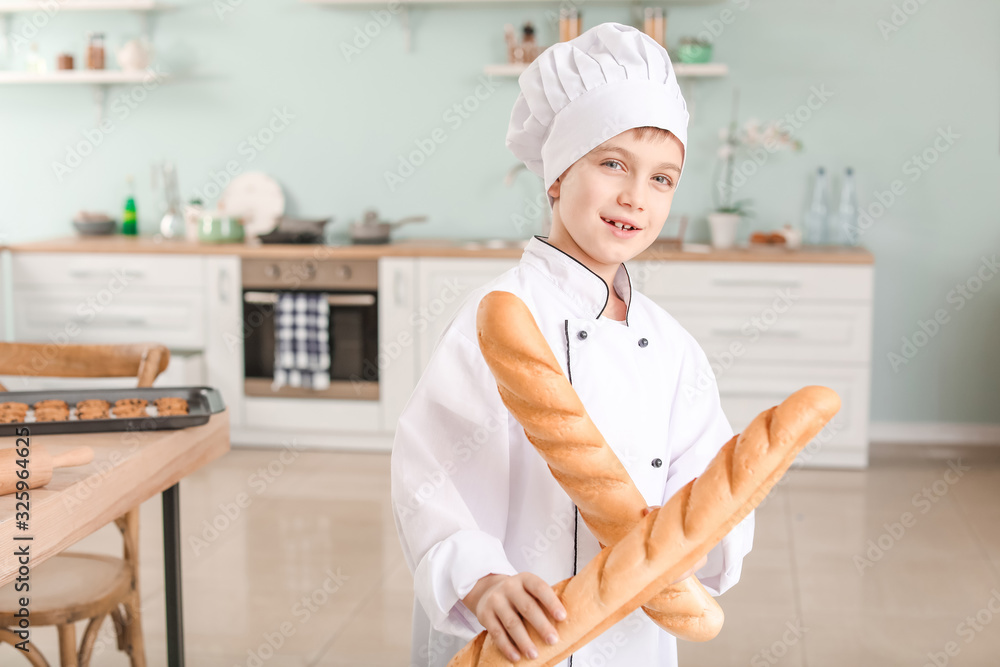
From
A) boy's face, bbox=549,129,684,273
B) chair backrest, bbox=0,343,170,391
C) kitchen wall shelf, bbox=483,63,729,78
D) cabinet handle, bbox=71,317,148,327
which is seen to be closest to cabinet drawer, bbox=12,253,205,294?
cabinet handle, bbox=71,317,148,327

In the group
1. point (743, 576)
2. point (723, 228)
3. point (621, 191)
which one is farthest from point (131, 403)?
point (723, 228)

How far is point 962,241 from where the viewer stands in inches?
162

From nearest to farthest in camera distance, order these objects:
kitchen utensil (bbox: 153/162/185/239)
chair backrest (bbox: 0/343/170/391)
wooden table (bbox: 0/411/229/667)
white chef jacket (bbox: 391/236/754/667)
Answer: white chef jacket (bbox: 391/236/754/667) → wooden table (bbox: 0/411/229/667) → chair backrest (bbox: 0/343/170/391) → kitchen utensil (bbox: 153/162/185/239)

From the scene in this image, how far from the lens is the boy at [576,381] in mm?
981

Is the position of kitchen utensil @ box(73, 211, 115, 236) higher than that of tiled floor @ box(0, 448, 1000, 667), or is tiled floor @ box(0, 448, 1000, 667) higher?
kitchen utensil @ box(73, 211, 115, 236)

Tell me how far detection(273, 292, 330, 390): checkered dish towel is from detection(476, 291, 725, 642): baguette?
317cm

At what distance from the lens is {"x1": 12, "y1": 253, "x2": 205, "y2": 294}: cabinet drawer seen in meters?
4.04

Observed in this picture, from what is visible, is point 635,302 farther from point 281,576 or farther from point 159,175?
point 159,175

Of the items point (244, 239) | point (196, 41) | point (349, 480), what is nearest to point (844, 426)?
point (349, 480)

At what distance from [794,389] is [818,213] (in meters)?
0.88

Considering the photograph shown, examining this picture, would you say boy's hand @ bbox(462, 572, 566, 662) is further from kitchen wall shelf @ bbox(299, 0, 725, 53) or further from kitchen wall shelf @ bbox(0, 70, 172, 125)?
kitchen wall shelf @ bbox(0, 70, 172, 125)

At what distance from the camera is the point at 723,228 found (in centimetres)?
406

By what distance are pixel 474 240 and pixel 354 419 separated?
1.04 metres

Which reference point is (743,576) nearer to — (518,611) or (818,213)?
(818,213)
